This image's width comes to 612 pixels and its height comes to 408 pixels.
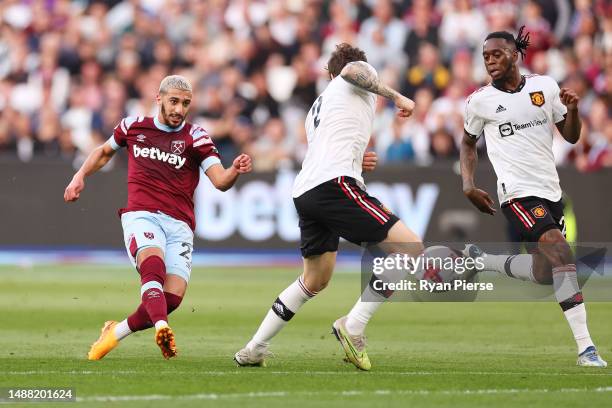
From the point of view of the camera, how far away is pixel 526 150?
10.5 m

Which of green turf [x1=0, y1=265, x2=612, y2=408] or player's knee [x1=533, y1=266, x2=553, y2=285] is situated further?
player's knee [x1=533, y1=266, x2=553, y2=285]

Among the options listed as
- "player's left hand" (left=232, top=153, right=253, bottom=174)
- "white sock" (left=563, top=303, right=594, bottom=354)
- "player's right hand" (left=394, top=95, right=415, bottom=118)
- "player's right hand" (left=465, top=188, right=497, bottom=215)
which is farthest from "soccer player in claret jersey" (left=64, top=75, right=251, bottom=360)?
"white sock" (left=563, top=303, right=594, bottom=354)

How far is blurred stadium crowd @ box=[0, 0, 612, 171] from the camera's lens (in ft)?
73.5

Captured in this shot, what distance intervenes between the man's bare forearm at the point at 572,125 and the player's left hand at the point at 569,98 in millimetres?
107

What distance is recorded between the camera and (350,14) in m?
24.9

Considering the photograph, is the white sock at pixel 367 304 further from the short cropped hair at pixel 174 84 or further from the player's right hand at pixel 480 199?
the short cropped hair at pixel 174 84

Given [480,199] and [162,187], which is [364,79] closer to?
[480,199]

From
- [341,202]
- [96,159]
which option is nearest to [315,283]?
[341,202]

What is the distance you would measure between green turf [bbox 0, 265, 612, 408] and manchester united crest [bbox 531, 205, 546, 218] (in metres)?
1.17

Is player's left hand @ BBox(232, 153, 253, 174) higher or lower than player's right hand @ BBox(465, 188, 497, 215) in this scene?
higher

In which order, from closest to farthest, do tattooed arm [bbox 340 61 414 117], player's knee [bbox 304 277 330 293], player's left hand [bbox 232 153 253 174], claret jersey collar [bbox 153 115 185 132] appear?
tattooed arm [bbox 340 61 414 117] < player's left hand [bbox 232 153 253 174] < player's knee [bbox 304 277 330 293] < claret jersey collar [bbox 153 115 185 132]

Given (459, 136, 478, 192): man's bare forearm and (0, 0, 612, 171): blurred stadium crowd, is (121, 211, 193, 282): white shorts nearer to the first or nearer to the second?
(459, 136, 478, 192): man's bare forearm

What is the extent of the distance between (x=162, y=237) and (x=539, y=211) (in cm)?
299

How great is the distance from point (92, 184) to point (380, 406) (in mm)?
14244
